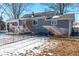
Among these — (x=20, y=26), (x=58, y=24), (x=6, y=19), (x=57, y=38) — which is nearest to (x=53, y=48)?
(x=57, y=38)

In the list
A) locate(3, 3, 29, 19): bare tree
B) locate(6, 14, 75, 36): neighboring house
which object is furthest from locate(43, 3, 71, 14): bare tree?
locate(3, 3, 29, 19): bare tree

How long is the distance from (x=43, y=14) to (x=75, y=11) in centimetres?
36

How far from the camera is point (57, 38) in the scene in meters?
2.51

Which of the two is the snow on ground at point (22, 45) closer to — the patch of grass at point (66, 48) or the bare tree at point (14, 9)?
the patch of grass at point (66, 48)

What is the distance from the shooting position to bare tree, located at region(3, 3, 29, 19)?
98.6 inches

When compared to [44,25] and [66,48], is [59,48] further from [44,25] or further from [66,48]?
[44,25]

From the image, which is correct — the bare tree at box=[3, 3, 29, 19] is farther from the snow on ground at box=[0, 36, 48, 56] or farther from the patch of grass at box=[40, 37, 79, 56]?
the patch of grass at box=[40, 37, 79, 56]

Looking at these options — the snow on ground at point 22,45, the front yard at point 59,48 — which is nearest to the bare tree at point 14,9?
the snow on ground at point 22,45

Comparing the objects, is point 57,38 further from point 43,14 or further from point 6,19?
point 6,19

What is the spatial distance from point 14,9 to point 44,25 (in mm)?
382

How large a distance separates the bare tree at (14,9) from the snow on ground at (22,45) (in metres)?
0.28

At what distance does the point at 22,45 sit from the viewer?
252 cm

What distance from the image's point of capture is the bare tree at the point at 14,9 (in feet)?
8.21

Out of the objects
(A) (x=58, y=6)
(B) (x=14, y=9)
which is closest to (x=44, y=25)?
(A) (x=58, y=6)
